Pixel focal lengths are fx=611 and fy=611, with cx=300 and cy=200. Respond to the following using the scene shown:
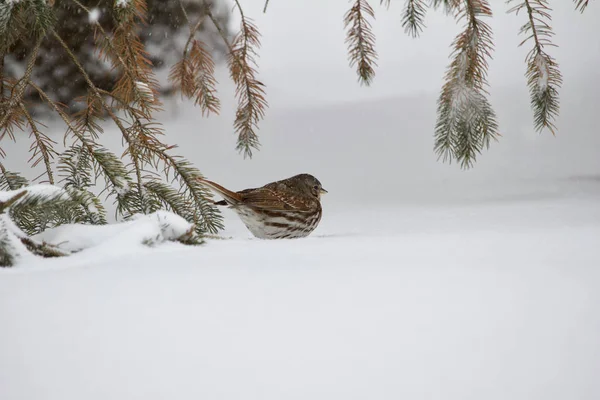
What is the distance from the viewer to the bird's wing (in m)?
2.62

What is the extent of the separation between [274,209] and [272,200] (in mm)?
40

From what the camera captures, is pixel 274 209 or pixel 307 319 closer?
pixel 307 319

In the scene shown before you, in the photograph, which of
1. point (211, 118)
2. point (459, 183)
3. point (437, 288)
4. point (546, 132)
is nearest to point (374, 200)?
point (459, 183)

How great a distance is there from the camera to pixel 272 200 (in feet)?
8.66

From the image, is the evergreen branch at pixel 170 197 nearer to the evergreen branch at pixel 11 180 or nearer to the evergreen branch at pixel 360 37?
the evergreen branch at pixel 11 180

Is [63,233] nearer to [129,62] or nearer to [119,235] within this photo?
[119,235]

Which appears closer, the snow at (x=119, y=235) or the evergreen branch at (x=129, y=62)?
the snow at (x=119, y=235)

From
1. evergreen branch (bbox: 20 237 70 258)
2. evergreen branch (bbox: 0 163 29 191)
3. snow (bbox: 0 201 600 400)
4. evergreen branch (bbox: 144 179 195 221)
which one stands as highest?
evergreen branch (bbox: 0 163 29 191)

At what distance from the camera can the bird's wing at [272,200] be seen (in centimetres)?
262

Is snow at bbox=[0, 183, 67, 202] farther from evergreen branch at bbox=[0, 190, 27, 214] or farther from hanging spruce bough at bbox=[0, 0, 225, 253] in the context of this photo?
hanging spruce bough at bbox=[0, 0, 225, 253]

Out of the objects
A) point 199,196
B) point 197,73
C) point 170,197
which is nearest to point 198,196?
point 199,196

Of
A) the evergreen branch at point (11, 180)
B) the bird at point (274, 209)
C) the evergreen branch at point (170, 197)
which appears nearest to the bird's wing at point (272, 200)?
the bird at point (274, 209)

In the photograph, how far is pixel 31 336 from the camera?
1.01 meters

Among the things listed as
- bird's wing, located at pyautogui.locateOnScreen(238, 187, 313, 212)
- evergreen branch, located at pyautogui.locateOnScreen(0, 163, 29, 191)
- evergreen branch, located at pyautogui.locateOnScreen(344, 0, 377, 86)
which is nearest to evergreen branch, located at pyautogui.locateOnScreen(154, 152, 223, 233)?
bird's wing, located at pyautogui.locateOnScreen(238, 187, 313, 212)
